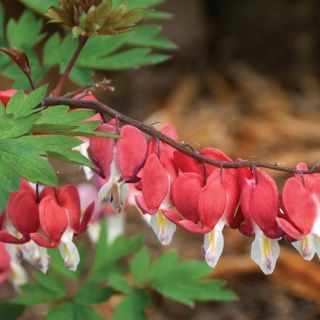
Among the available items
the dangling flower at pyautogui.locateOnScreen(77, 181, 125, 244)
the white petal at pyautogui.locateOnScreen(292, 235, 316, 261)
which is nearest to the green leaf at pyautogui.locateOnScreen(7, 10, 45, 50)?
the dangling flower at pyautogui.locateOnScreen(77, 181, 125, 244)

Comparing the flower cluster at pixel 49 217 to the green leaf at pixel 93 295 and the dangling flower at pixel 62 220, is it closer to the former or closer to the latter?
the dangling flower at pixel 62 220

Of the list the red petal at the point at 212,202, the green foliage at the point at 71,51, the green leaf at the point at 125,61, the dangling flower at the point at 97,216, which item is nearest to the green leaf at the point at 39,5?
the green foliage at the point at 71,51

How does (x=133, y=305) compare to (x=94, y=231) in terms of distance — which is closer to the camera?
(x=133, y=305)

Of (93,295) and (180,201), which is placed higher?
(180,201)

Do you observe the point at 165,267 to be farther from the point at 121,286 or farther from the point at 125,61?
the point at 125,61

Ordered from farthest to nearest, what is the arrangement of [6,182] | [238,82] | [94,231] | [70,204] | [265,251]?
1. [238,82]
2. [94,231]
3. [70,204]
4. [265,251]
5. [6,182]

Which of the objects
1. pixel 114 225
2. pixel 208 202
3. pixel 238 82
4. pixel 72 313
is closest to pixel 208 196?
pixel 208 202

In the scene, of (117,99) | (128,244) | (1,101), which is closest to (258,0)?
(117,99)
